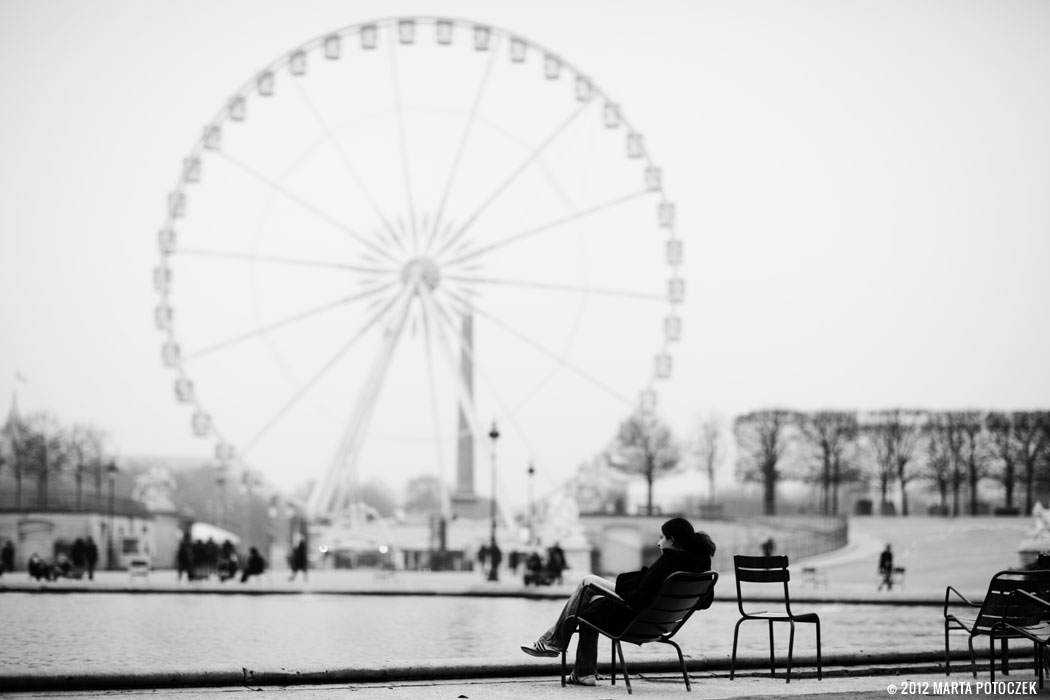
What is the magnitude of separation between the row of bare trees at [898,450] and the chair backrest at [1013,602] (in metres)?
60.6

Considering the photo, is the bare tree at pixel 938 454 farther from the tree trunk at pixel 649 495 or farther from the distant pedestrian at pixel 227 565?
the distant pedestrian at pixel 227 565

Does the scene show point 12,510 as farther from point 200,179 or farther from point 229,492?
Result: point 229,492

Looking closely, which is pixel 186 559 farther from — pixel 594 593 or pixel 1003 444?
pixel 1003 444

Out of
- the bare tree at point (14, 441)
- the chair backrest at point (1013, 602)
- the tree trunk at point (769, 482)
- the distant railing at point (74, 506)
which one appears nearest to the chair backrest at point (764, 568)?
the chair backrest at point (1013, 602)

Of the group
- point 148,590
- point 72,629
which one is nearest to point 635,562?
point 148,590

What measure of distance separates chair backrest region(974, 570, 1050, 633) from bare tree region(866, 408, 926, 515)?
64.5 metres

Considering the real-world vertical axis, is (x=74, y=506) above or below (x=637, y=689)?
below

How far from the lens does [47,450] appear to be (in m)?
73.8

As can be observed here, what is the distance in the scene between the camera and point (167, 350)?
34688 millimetres

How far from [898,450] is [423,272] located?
43.7m

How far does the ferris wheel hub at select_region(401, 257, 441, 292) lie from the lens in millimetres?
33469

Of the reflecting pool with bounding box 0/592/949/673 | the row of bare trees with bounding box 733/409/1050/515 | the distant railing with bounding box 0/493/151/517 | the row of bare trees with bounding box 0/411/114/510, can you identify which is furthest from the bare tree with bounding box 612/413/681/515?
the reflecting pool with bounding box 0/592/949/673

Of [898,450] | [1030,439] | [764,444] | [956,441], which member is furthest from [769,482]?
[1030,439]

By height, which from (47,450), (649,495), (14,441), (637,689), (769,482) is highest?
(14,441)
